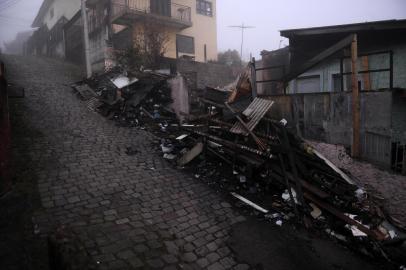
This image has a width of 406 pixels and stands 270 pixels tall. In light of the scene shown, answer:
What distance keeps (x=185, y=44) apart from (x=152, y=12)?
3856 millimetres

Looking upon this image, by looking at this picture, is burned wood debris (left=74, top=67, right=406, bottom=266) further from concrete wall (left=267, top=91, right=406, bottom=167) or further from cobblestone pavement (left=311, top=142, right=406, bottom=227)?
concrete wall (left=267, top=91, right=406, bottom=167)

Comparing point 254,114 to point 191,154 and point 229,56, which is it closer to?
point 191,154

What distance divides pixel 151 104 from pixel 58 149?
471 centimetres

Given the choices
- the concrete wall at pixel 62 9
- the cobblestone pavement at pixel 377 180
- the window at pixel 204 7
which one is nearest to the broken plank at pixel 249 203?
the cobblestone pavement at pixel 377 180

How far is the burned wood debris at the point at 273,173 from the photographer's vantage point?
492 centimetres

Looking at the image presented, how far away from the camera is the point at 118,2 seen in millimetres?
19750

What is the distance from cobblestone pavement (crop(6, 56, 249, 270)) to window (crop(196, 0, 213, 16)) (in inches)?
746

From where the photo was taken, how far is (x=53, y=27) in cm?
2862

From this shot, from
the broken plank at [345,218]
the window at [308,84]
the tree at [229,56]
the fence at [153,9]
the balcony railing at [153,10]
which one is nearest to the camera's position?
the broken plank at [345,218]

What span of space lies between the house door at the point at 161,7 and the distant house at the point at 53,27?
8249 mm

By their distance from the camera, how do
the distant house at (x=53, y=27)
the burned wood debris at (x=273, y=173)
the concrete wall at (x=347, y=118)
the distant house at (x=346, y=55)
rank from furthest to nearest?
the distant house at (x=53, y=27) < the distant house at (x=346, y=55) < the concrete wall at (x=347, y=118) < the burned wood debris at (x=273, y=173)

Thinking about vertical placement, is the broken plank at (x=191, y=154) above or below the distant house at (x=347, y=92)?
below

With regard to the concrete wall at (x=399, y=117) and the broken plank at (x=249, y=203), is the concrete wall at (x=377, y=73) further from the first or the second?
the broken plank at (x=249, y=203)

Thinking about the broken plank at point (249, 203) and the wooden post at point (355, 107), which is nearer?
the broken plank at point (249, 203)
